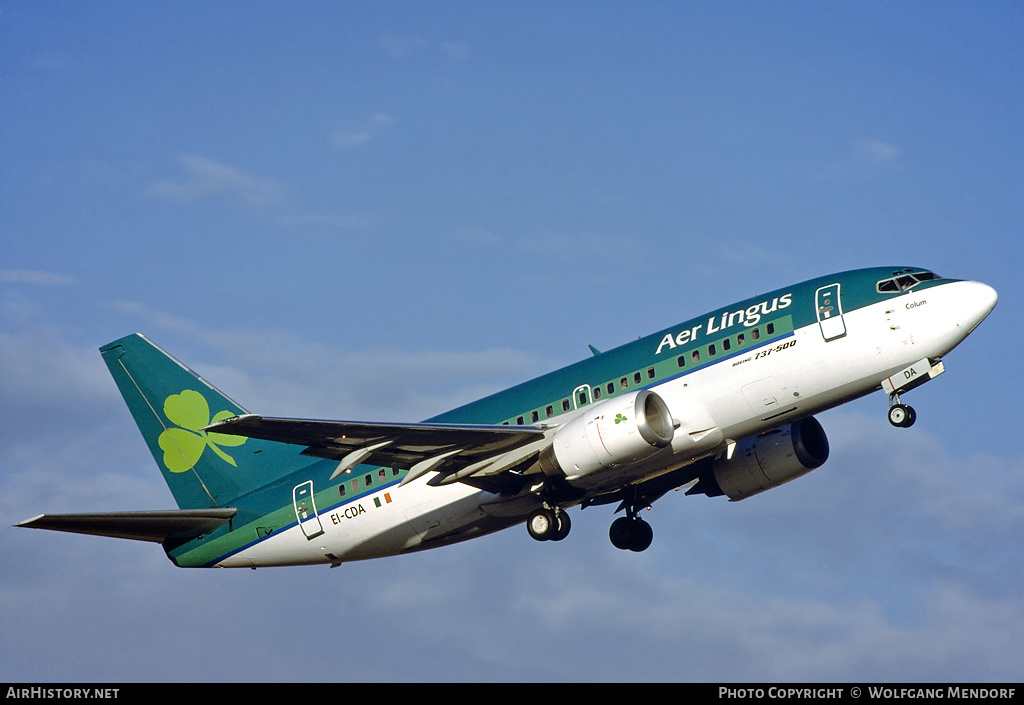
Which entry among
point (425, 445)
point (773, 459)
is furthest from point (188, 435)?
point (773, 459)

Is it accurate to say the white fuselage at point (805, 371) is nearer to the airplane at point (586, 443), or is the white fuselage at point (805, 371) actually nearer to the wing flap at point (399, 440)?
the airplane at point (586, 443)

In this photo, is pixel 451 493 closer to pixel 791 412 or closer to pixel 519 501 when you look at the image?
pixel 519 501

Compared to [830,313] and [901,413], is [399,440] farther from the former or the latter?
[901,413]

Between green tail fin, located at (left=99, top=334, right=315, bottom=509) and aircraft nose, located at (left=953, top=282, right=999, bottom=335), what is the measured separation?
20.4m

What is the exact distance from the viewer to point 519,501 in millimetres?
35688

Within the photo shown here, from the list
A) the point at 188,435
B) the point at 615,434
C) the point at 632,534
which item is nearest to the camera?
the point at 615,434

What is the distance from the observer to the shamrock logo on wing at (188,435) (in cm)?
4122

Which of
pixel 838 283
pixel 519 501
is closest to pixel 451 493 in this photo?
pixel 519 501

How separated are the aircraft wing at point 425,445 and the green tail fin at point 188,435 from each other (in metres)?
6.91

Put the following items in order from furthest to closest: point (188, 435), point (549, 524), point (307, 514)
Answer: point (188, 435)
point (307, 514)
point (549, 524)

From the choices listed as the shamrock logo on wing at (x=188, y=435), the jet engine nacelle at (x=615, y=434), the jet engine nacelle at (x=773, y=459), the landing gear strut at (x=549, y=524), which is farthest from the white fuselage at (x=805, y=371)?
the shamrock logo on wing at (x=188, y=435)

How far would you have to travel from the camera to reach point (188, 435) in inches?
1647

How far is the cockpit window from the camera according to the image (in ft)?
107

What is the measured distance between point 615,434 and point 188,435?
17.0 m
